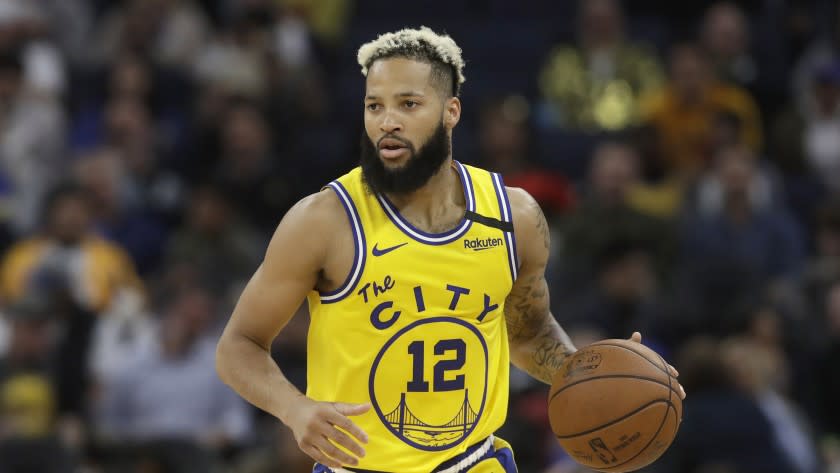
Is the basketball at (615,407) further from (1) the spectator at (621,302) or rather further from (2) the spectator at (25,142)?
(2) the spectator at (25,142)

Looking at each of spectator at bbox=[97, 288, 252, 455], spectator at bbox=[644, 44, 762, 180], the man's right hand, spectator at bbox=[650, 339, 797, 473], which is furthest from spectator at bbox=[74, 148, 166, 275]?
the man's right hand

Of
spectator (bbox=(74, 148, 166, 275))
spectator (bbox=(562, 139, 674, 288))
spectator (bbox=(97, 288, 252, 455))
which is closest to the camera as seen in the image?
spectator (bbox=(97, 288, 252, 455))

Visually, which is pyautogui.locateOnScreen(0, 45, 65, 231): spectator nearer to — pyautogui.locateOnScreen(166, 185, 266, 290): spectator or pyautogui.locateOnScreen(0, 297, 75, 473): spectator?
pyautogui.locateOnScreen(166, 185, 266, 290): spectator

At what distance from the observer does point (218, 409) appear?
9.25m

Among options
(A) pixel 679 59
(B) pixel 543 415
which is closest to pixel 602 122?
(A) pixel 679 59

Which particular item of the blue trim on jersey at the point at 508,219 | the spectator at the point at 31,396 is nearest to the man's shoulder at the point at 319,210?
the blue trim on jersey at the point at 508,219

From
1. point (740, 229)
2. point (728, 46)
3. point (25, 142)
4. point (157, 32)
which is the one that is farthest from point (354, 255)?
point (157, 32)

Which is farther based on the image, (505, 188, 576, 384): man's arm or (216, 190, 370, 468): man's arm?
(505, 188, 576, 384): man's arm

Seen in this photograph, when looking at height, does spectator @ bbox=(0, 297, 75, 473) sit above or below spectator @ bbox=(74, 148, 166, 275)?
below

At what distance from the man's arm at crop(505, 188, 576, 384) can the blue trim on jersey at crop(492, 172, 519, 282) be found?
0.12 feet

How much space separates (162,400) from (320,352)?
479 cm

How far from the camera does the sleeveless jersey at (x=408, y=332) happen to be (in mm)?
4523

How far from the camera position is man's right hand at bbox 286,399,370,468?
4.17 meters

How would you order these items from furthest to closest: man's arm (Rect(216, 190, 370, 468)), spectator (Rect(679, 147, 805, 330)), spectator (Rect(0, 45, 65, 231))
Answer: spectator (Rect(0, 45, 65, 231)), spectator (Rect(679, 147, 805, 330)), man's arm (Rect(216, 190, 370, 468))
